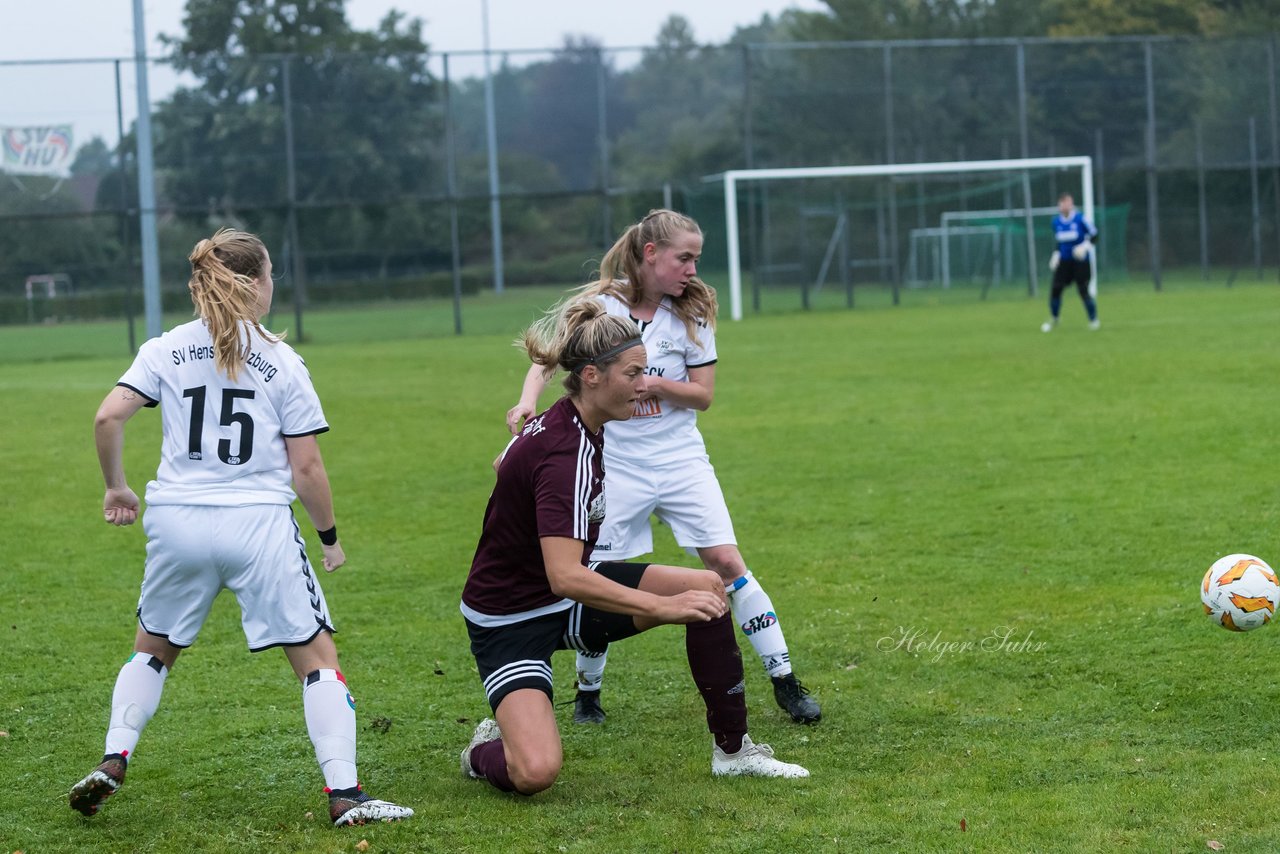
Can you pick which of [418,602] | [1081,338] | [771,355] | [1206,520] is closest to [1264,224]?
[1081,338]

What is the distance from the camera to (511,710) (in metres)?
4.43

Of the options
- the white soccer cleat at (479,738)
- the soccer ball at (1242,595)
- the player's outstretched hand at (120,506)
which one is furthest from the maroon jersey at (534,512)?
the soccer ball at (1242,595)

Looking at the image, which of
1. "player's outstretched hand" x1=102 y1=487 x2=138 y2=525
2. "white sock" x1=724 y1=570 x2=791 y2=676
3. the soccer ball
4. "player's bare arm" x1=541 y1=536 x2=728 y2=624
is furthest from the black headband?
the soccer ball

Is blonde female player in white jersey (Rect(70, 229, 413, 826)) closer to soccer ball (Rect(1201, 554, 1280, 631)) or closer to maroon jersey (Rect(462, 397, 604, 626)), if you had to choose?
maroon jersey (Rect(462, 397, 604, 626))

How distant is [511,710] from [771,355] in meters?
16.2

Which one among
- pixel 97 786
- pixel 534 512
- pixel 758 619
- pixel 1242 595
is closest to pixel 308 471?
pixel 534 512

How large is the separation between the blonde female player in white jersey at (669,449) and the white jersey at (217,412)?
1.06 m

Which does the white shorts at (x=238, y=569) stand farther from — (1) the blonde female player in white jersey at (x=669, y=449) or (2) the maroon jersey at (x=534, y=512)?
(1) the blonde female player in white jersey at (x=669, y=449)

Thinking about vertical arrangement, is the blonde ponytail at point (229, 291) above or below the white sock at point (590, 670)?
above

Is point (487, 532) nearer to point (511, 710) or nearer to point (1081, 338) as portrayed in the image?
point (511, 710)

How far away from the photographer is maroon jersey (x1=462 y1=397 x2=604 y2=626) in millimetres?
4246

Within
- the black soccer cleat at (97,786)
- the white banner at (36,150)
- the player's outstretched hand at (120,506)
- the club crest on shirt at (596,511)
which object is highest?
the white banner at (36,150)

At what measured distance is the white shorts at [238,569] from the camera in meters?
4.25

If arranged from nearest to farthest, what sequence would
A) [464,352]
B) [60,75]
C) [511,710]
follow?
[511,710]
[464,352]
[60,75]
